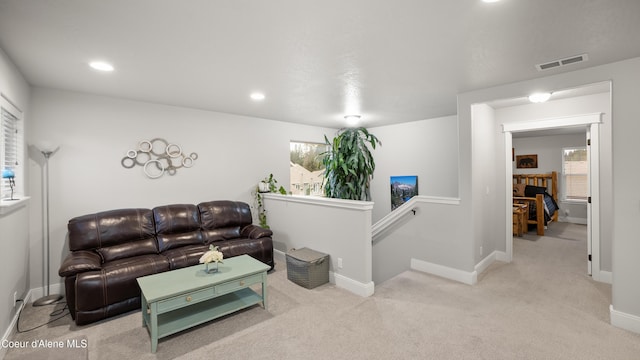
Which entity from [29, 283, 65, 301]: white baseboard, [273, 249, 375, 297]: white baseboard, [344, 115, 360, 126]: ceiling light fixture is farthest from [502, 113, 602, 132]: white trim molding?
[29, 283, 65, 301]: white baseboard

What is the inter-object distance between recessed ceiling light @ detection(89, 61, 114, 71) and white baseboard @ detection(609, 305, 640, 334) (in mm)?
5368

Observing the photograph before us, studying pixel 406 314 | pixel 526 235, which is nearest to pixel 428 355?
pixel 406 314

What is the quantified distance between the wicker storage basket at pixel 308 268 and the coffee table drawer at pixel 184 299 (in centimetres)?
121

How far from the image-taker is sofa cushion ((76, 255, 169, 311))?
2.78m

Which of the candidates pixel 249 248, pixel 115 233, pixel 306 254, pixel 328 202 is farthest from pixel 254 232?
pixel 115 233

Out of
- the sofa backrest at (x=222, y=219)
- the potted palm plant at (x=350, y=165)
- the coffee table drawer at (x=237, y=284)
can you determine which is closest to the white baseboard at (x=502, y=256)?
the potted palm plant at (x=350, y=165)

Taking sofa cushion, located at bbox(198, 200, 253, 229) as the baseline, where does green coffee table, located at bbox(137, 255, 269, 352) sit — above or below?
below

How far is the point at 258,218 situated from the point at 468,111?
383cm

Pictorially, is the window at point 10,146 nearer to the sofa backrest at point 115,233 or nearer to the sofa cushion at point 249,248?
the sofa backrest at point 115,233

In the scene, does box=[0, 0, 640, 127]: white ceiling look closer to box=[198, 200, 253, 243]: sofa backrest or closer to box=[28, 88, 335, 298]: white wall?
box=[28, 88, 335, 298]: white wall

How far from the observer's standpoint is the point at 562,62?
107 inches

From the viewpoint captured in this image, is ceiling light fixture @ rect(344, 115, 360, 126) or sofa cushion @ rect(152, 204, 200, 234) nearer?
sofa cushion @ rect(152, 204, 200, 234)

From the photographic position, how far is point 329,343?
2.47 metres

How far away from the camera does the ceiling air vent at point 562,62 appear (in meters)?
2.60
